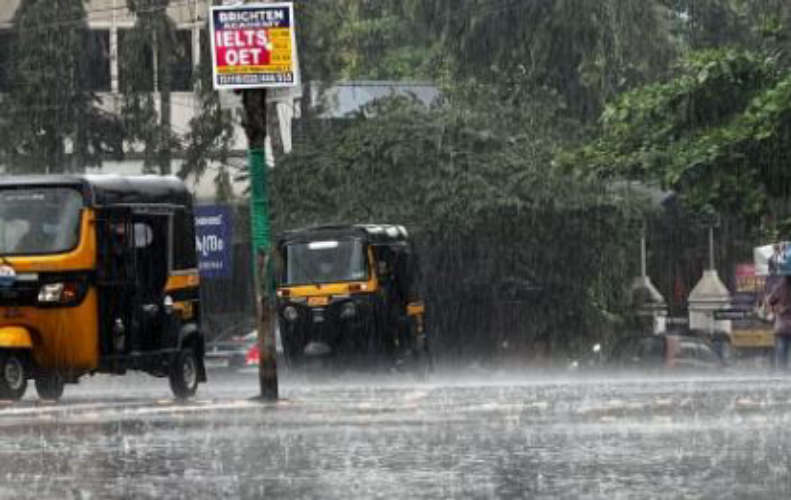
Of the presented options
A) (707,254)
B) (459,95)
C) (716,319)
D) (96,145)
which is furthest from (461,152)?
(707,254)

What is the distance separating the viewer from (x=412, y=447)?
44.7 feet

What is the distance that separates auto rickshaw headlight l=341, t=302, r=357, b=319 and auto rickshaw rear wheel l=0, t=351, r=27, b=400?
1180 centimetres

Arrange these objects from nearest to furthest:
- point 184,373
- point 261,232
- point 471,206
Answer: point 261,232 → point 184,373 → point 471,206

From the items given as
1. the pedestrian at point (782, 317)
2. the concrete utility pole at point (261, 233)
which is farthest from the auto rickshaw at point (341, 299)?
the concrete utility pole at point (261, 233)

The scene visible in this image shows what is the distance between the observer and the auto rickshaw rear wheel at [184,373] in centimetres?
2169

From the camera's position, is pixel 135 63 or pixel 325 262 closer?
pixel 325 262

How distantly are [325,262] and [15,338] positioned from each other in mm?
12564

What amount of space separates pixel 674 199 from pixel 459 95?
7.00 meters

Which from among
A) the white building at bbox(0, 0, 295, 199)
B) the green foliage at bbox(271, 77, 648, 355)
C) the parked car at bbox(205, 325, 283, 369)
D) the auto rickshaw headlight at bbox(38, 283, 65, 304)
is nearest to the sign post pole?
the auto rickshaw headlight at bbox(38, 283, 65, 304)

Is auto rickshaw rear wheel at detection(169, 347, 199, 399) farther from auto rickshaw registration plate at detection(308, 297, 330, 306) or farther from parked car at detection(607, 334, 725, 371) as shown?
parked car at detection(607, 334, 725, 371)

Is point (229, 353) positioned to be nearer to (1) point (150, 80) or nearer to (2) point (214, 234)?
(1) point (150, 80)

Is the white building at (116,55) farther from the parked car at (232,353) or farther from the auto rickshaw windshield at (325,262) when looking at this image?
the auto rickshaw windshield at (325,262)

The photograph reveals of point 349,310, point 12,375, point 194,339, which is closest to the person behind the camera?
point 12,375

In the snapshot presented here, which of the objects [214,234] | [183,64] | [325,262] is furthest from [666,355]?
[183,64]
